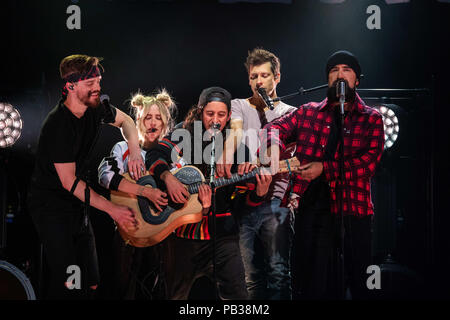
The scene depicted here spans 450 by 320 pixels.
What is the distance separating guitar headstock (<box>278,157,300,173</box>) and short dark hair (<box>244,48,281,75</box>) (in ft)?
3.41

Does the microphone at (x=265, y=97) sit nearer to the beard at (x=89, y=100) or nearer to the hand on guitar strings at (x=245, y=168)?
the hand on guitar strings at (x=245, y=168)

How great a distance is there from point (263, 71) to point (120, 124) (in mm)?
1490

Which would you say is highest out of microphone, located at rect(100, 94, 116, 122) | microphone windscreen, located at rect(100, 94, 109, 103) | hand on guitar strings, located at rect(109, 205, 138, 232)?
microphone windscreen, located at rect(100, 94, 109, 103)

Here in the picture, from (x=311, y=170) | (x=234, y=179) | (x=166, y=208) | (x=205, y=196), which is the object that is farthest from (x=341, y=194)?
(x=166, y=208)

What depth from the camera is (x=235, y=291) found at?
433cm

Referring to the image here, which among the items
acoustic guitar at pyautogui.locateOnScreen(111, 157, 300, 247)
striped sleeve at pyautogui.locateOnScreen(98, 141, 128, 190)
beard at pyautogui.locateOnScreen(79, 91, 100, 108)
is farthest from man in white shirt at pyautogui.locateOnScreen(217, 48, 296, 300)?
beard at pyautogui.locateOnScreen(79, 91, 100, 108)

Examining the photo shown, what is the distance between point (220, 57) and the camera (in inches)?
200

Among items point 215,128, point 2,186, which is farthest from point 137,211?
point 2,186

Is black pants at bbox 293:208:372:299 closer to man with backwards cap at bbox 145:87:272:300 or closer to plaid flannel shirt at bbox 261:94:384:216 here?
plaid flannel shirt at bbox 261:94:384:216

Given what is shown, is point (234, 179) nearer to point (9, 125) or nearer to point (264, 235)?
point (264, 235)

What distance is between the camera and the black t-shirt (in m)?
4.55
